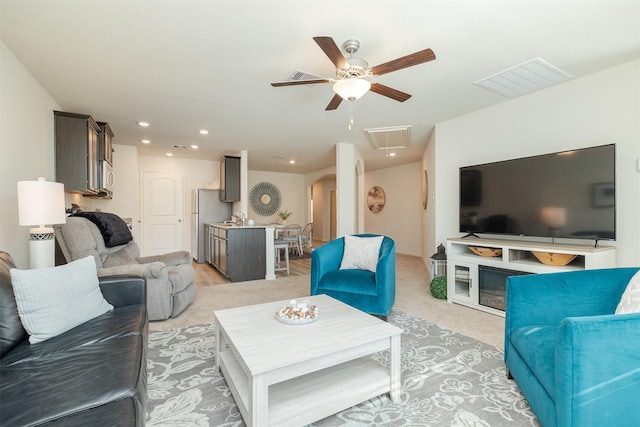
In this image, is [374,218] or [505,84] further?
[374,218]

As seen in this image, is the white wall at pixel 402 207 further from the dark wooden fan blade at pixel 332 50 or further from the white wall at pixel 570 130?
the dark wooden fan blade at pixel 332 50

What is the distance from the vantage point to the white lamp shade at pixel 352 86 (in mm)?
2008

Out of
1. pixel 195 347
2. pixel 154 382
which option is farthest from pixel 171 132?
pixel 154 382

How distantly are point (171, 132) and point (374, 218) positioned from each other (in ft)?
19.2

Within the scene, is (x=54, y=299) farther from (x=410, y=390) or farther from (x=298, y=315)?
(x=410, y=390)

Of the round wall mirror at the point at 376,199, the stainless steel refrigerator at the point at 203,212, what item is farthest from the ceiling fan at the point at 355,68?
the round wall mirror at the point at 376,199

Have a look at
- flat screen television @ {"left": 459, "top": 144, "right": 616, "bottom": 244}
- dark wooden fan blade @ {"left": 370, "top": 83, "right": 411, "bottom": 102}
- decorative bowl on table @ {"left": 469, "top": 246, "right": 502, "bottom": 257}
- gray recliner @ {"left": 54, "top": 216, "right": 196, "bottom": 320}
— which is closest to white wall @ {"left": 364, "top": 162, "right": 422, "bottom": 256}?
flat screen television @ {"left": 459, "top": 144, "right": 616, "bottom": 244}

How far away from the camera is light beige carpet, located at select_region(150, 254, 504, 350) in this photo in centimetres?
268

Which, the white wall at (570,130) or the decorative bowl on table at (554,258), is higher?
the white wall at (570,130)

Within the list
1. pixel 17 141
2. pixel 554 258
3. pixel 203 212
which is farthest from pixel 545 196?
pixel 203 212

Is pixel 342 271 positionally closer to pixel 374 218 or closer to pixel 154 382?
pixel 154 382

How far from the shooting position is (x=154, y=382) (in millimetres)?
1790

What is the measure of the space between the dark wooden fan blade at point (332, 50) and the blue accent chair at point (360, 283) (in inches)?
67.1

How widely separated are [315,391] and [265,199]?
7.28m
